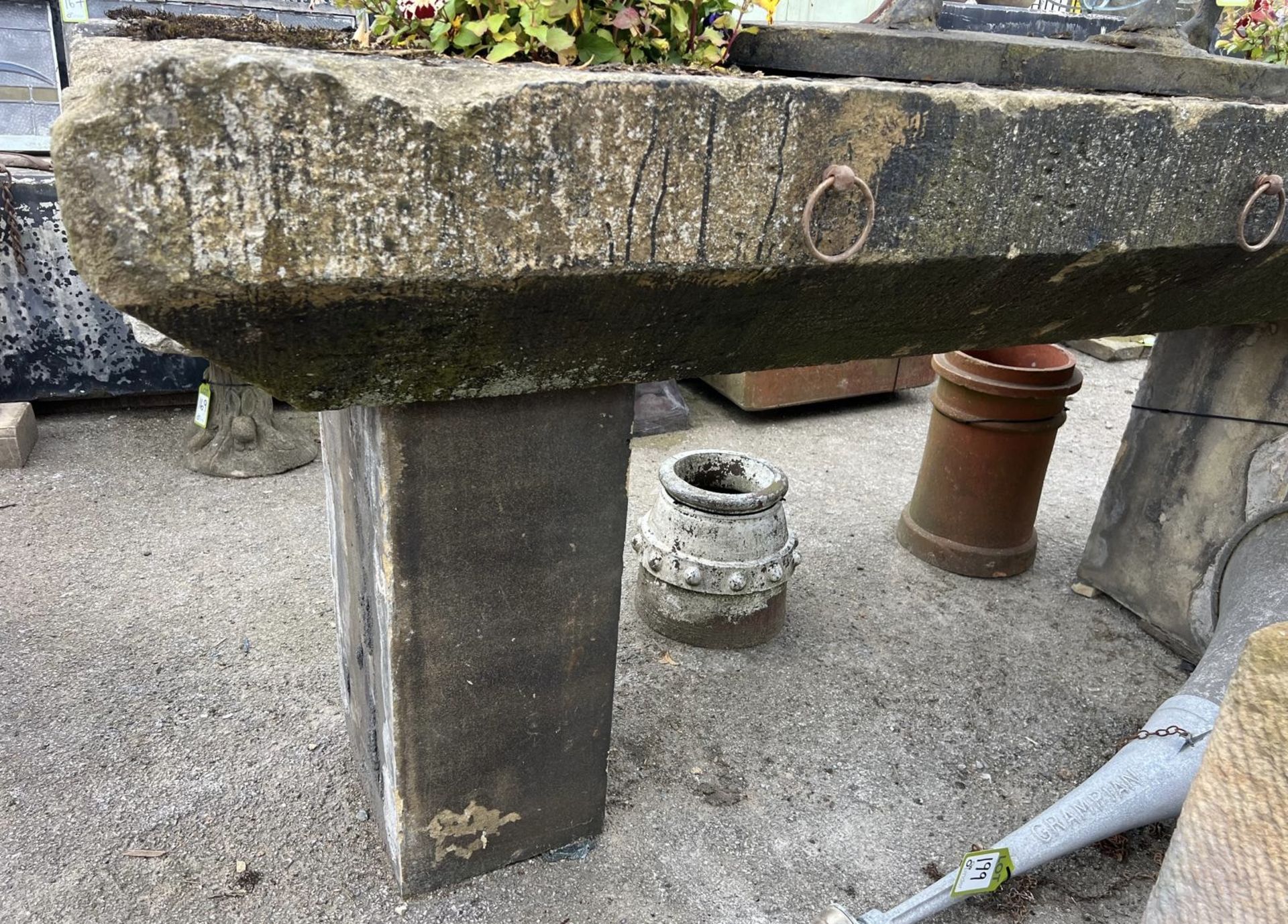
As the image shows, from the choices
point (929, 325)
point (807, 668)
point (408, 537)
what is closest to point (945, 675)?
point (807, 668)

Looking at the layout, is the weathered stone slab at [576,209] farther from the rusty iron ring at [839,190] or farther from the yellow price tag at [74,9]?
the yellow price tag at [74,9]

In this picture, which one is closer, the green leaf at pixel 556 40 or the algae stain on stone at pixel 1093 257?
the green leaf at pixel 556 40

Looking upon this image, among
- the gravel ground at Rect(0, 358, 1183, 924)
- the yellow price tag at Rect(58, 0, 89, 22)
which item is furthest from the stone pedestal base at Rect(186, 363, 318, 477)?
the yellow price tag at Rect(58, 0, 89, 22)

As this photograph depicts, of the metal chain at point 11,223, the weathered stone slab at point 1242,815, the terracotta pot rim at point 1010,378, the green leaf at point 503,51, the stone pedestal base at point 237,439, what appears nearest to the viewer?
the weathered stone slab at point 1242,815

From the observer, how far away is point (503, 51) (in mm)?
1295

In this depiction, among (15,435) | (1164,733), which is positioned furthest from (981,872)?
(15,435)

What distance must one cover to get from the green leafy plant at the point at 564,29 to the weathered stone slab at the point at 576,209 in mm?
129

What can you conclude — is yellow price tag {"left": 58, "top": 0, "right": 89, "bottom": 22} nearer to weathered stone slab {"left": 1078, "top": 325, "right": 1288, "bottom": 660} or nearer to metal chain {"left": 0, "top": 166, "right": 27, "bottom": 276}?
metal chain {"left": 0, "top": 166, "right": 27, "bottom": 276}

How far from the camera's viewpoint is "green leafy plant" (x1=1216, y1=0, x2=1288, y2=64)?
7.88 feet

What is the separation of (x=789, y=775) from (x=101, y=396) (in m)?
3.69

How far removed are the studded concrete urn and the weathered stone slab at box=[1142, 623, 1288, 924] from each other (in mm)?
1896

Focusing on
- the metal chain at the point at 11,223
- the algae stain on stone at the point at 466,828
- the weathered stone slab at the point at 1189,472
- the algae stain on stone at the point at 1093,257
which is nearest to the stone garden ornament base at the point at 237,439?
the metal chain at the point at 11,223

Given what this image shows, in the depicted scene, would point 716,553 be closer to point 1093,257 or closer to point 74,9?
point 1093,257

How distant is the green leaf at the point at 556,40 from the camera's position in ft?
4.25
